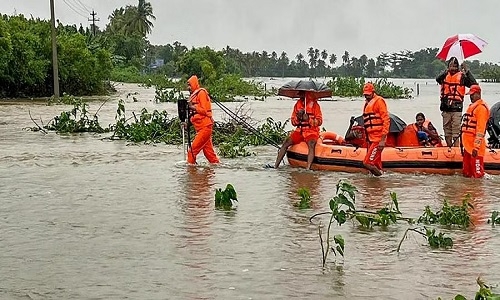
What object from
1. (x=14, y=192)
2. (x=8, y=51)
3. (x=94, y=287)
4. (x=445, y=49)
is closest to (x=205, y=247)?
(x=94, y=287)

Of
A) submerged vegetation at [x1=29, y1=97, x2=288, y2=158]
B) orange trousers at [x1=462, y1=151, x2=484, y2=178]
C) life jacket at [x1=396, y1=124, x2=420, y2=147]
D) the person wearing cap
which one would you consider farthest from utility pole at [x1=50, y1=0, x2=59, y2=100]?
orange trousers at [x1=462, y1=151, x2=484, y2=178]

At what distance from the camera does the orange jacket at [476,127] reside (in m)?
11.9

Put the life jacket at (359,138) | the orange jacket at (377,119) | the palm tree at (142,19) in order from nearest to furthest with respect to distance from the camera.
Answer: the orange jacket at (377,119), the life jacket at (359,138), the palm tree at (142,19)

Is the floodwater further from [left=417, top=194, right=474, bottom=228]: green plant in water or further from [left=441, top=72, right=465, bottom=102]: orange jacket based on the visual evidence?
[left=441, top=72, right=465, bottom=102]: orange jacket

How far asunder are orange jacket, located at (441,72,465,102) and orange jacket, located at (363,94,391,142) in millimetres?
1594

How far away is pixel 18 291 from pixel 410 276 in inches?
129

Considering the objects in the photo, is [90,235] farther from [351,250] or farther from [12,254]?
[351,250]

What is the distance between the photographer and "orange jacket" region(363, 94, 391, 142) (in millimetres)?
12305

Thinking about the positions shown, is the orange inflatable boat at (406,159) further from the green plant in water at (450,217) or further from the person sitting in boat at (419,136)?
the green plant in water at (450,217)

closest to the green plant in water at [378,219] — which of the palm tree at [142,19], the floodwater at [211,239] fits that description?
Answer: the floodwater at [211,239]

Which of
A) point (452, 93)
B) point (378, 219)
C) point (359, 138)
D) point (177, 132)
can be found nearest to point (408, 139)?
point (359, 138)

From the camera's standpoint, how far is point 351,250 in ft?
25.2

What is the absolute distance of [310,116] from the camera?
13148mm

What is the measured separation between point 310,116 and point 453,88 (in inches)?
97.5
